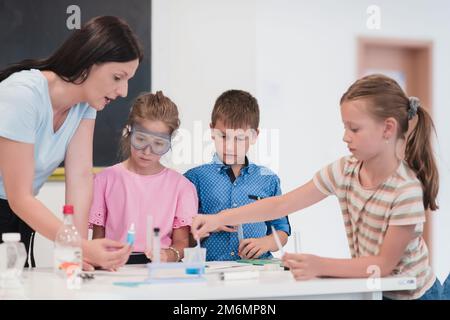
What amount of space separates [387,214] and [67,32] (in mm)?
2209

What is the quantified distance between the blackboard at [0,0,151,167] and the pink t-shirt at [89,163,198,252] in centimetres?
111

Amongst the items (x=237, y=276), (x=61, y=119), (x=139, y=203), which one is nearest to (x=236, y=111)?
(x=139, y=203)

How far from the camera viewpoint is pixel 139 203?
2.22m

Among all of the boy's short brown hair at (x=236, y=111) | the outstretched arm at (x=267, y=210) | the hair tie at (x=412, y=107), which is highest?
the boy's short brown hair at (x=236, y=111)

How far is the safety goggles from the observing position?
215 cm

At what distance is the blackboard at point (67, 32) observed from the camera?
324cm

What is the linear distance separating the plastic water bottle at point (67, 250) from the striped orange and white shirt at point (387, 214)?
2.39 ft

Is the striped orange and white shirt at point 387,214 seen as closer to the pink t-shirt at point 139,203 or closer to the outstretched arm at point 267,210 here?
the outstretched arm at point 267,210

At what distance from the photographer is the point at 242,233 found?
7.47 ft

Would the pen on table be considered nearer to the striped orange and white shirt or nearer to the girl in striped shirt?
the girl in striped shirt

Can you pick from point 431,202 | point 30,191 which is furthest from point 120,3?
point 431,202

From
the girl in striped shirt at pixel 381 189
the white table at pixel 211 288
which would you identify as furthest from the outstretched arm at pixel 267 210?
the white table at pixel 211 288

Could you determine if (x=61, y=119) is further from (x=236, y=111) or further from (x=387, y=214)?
(x=387, y=214)

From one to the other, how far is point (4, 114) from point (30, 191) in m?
0.21
